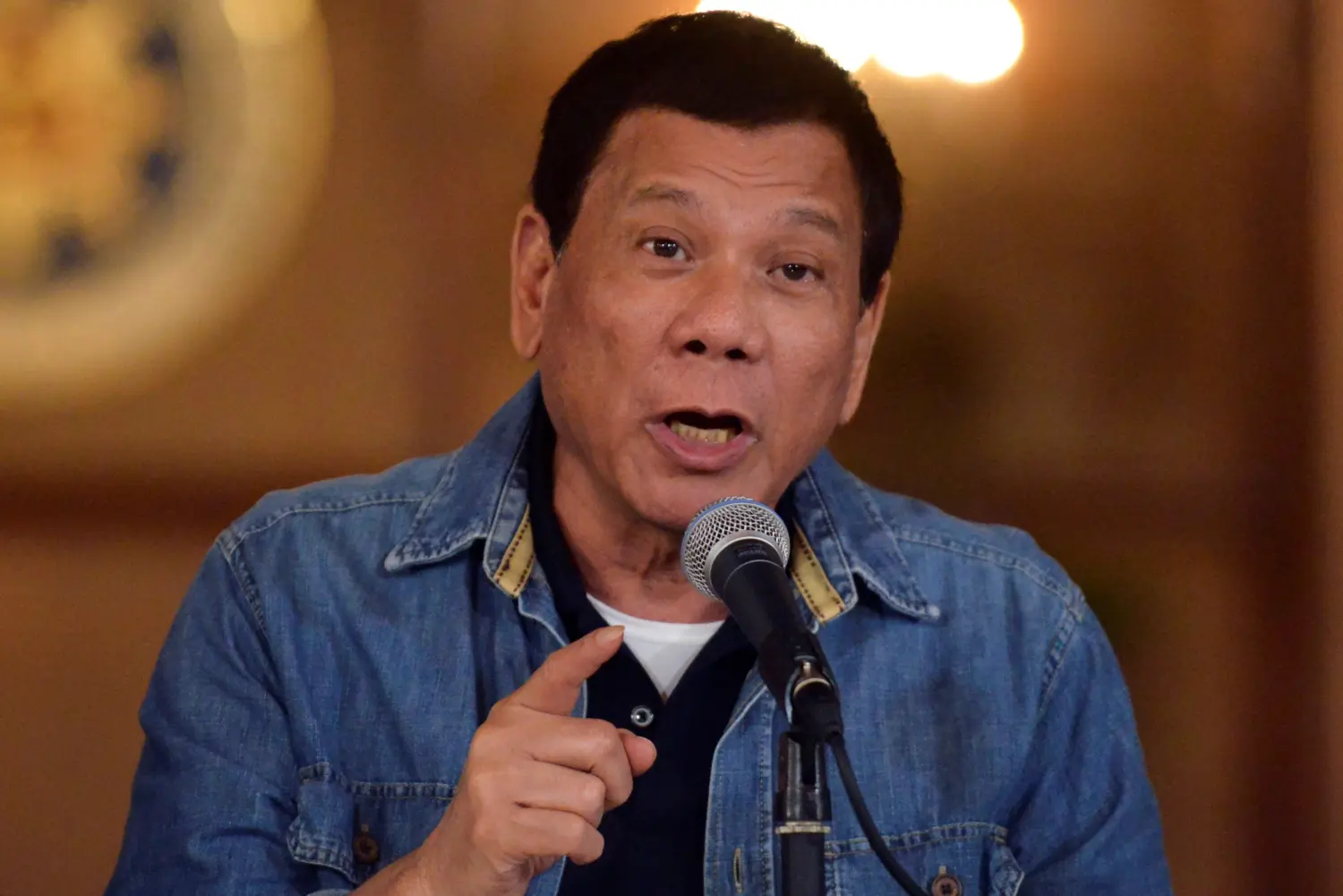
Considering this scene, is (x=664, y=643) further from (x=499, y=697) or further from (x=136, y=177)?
(x=136, y=177)

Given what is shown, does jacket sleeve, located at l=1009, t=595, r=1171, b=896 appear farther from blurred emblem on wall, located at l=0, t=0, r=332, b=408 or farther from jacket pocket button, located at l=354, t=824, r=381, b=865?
blurred emblem on wall, located at l=0, t=0, r=332, b=408

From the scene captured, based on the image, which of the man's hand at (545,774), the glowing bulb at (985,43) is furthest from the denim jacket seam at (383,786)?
the glowing bulb at (985,43)

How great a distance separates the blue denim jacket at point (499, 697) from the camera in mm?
1588

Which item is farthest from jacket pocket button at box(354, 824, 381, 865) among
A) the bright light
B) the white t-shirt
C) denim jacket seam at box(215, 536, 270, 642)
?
the bright light

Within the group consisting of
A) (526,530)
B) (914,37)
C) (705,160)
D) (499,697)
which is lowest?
(499,697)

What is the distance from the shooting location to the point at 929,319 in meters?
2.41

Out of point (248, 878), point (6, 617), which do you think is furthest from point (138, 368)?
point (248, 878)

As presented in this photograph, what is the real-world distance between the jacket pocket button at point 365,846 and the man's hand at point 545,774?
0.44m

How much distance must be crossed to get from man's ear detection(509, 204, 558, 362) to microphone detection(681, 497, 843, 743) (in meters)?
0.66

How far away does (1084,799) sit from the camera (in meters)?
1.74

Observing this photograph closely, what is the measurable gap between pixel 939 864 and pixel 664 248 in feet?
2.83

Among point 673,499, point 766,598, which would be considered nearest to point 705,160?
point 673,499

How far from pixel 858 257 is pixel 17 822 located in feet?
5.22

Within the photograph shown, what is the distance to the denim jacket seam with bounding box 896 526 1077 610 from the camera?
1868mm
